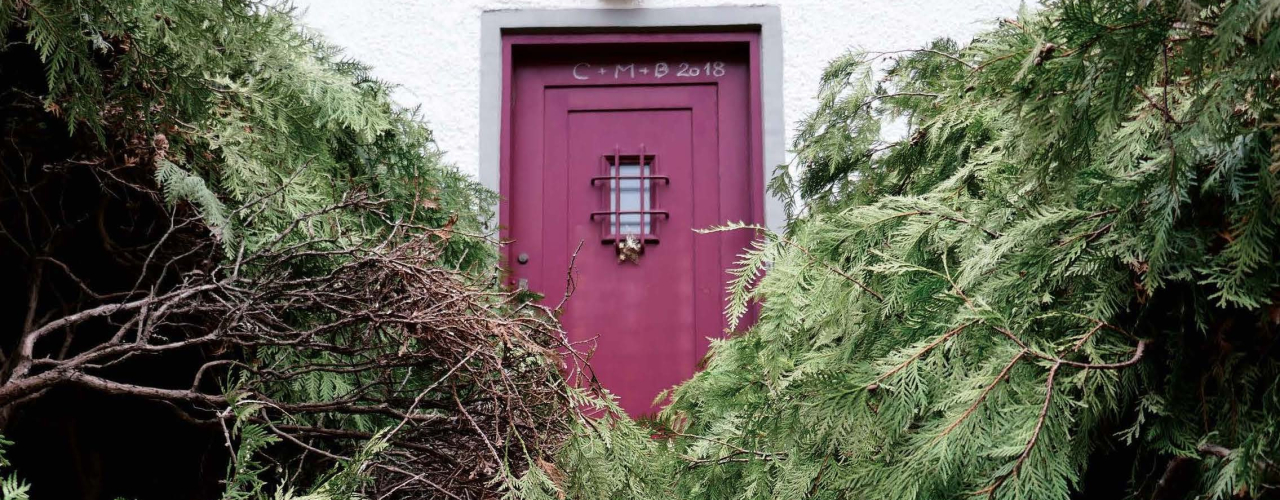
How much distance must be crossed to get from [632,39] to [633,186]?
671 millimetres

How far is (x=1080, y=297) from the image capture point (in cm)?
156

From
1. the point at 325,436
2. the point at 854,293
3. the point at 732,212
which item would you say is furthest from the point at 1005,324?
the point at 732,212

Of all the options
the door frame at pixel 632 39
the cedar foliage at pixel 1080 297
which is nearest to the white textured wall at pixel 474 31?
the door frame at pixel 632 39

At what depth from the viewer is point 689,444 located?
2.55m

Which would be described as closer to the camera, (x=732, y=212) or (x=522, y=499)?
(x=522, y=499)

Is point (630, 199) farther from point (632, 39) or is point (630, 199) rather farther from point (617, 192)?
point (632, 39)

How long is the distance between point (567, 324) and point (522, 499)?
105 inches

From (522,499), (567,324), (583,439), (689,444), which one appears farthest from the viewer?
(567,324)

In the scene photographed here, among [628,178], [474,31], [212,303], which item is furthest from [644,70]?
[212,303]

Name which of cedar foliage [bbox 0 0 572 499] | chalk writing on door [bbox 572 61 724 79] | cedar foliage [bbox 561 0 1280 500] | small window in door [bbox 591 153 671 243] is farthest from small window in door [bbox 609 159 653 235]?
cedar foliage [bbox 561 0 1280 500]

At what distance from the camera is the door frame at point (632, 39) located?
451cm

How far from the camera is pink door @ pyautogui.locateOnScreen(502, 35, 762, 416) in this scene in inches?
177

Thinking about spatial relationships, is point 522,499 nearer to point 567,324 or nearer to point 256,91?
point 256,91

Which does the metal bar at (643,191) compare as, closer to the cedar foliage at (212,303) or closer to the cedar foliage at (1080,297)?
the cedar foliage at (212,303)
